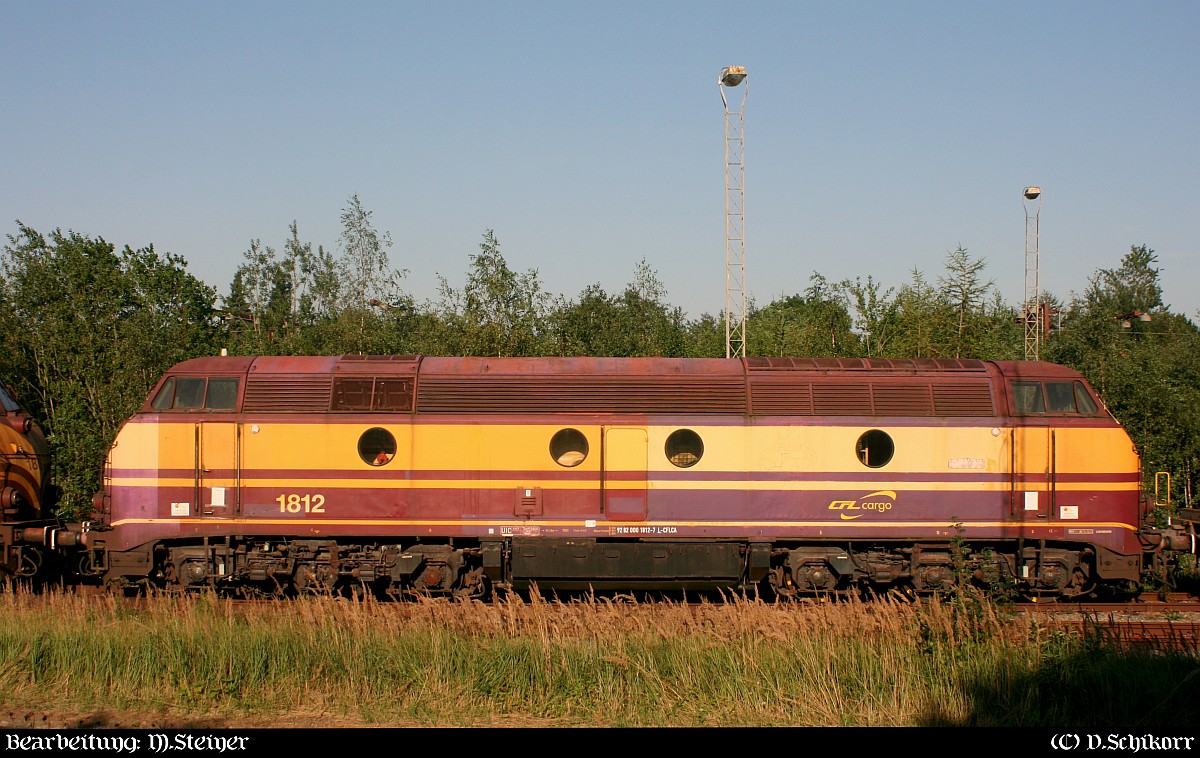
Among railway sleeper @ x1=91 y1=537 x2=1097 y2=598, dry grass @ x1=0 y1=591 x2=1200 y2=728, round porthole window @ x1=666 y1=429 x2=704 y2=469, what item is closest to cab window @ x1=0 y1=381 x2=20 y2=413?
railway sleeper @ x1=91 y1=537 x2=1097 y2=598

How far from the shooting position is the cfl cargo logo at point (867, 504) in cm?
1416

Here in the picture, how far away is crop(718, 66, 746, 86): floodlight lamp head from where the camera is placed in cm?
2195

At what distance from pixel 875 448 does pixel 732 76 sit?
11689mm

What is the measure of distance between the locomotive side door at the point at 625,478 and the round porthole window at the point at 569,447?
403 mm

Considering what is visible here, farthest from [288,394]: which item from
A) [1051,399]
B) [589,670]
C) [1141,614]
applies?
[1141,614]

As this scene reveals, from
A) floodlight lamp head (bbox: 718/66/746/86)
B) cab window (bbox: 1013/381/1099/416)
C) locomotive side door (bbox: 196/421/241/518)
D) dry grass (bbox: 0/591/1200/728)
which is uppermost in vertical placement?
floodlight lamp head (bbox: 718/66/746/86)

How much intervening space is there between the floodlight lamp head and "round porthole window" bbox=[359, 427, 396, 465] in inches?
524

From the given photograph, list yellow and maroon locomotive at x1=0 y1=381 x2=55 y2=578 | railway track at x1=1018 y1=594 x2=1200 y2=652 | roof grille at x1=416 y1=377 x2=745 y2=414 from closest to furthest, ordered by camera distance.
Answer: railway track at x1=1018 y1=594 x2=1200 y2=652 → roof grille at x1=416 y1=377 x2=745 y2=414 → yellow and maroon locomotive at x1=0 y1=381 x2=55 y2=578

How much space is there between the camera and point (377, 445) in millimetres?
14320

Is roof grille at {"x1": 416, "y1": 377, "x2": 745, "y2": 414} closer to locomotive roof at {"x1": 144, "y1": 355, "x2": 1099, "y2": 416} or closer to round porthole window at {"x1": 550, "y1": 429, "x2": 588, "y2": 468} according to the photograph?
locomotive roof at {"x1": 144, "y1": 355, "x2": 1099, "y2": 416}

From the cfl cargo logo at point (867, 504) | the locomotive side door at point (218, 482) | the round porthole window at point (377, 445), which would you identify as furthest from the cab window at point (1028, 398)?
the locomotive side door at point (218, 482)

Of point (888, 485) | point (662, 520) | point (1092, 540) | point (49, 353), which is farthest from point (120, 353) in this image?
point (1092, 540)

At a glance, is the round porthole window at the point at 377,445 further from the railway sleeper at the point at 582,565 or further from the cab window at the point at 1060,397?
the cab window at the point at 1060,397

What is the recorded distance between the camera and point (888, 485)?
14188 millimetres
